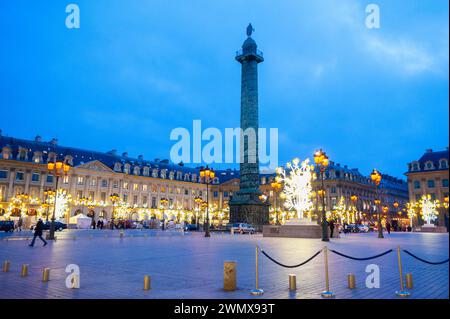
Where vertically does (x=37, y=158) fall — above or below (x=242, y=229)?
above

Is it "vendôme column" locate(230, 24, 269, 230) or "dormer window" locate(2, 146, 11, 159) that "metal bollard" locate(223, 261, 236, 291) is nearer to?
"vendôme column" locate(230, 24, 269, 230)

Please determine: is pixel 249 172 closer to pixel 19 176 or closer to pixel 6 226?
pixel 6 226

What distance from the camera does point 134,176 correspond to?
79375 mm

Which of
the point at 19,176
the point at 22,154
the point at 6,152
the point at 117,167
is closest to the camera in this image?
the point at 6,152

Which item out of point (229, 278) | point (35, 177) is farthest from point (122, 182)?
point (229, 278)

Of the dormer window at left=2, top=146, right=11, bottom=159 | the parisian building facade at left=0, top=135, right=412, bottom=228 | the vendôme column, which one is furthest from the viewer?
the parisian building facade at left=0, top=135, right=412, bottom=228

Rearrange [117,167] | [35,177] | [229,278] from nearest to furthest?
[229,278], [35,177], [117,167]

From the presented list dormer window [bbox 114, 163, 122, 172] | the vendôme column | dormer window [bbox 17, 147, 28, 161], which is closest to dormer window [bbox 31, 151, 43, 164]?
dormer window [bbox 17, 147, 28, 161]

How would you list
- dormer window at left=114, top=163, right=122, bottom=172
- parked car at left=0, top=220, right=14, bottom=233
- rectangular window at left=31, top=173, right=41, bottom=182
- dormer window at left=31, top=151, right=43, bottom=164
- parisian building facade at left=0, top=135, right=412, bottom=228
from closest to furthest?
parked car at left=0, top=220, right=14, bottom=233 → parisian building facade at left=0, top=135, right=412, bottom=228 → rectangular window at left=31, top=173, right=41, bottom=182 → dormer window at left=31, top=151, right=43, bottom=164 → dormer window at left=114, top=163, right=122, bottom=172

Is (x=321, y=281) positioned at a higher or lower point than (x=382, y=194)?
lower

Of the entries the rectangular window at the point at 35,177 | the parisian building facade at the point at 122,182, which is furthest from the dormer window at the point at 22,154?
the rectangular window at the point at 35,177
